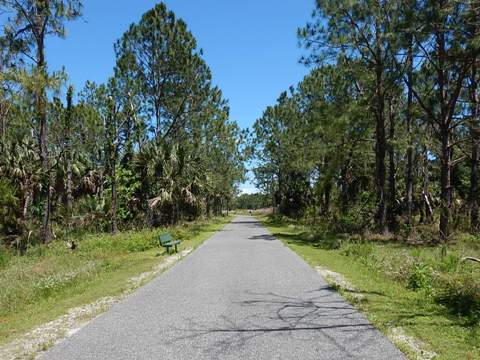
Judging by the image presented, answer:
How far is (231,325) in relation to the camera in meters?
6.33

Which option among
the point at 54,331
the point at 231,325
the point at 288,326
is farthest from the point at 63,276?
the point at 288,326

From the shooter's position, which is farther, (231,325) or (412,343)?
(231,325)

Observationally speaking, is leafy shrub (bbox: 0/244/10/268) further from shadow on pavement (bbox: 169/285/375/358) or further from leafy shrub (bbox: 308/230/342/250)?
leafy shrub (bbox: 308/230/342/250)

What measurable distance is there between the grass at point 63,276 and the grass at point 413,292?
5.50 meters

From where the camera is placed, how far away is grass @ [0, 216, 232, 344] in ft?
24.7

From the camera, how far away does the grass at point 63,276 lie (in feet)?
24.7

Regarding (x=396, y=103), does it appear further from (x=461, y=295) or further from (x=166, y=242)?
(x=461, y=295)

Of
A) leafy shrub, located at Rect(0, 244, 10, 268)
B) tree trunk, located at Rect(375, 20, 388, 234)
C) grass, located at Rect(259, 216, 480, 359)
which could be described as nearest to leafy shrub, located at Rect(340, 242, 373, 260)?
grass, located at Rect(259, 216, 480, 359)

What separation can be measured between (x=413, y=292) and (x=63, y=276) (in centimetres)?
879

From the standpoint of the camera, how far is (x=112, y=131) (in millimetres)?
24859

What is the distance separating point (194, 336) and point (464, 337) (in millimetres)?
3779

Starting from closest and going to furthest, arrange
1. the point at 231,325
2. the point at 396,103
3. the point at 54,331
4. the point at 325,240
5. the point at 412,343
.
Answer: the point at 412,343 → the point at 54,331 → the point at 231,325 → the point at 325,240 → the point at 396,103

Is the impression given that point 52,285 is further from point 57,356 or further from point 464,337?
point 464,337

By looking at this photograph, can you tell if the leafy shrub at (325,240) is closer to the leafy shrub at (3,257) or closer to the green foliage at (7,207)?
the leafy shrub at (3,257)
